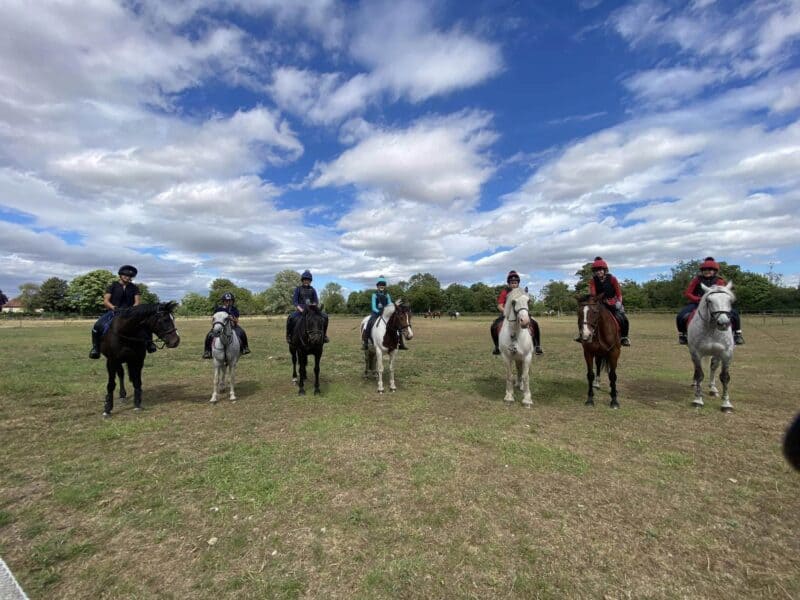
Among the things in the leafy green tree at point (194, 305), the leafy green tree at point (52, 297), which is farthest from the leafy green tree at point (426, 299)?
the leafy green tree at point (52, 297)

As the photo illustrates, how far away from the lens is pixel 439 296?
112062mm

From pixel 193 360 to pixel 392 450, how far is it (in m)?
14.8

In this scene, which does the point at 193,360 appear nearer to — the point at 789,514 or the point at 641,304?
the point at 789,514

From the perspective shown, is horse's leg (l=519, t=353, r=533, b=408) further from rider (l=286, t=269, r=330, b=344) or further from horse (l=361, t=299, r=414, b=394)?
rider (l=286, t=269, r=330, b=344)

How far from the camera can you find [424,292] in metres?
109

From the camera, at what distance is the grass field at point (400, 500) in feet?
10.8

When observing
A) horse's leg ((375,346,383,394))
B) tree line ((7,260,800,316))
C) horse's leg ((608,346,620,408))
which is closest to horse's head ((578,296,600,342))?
horse's leg ((608,346,620,408))

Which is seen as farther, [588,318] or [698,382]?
[698,382]

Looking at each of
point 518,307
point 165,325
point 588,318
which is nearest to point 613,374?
point 588,318

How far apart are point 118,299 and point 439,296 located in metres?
105

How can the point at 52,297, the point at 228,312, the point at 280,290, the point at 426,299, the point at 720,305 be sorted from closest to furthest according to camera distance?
the point at 720,305 < the point at 228,312 < the point at 52,297 < the point at 280,290 < the point at 426,299

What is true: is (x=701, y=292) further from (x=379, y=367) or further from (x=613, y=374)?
(x=379, y=367)

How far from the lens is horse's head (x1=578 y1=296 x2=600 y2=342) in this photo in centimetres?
855

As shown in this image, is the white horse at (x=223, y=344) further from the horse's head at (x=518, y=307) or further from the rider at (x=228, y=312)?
the horse's head at (x=518, y=307)
